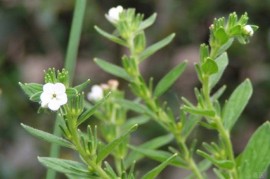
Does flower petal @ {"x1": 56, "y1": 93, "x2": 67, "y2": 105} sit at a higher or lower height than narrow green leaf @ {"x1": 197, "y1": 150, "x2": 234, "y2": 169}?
higher

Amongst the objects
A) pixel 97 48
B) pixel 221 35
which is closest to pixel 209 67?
pixel 221 35

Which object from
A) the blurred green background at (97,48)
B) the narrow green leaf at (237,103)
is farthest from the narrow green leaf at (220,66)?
the blurred green background at (97,48)

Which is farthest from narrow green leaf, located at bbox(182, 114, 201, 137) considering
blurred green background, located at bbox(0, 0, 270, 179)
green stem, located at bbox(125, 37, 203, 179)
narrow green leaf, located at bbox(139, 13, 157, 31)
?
blurred green background, located at bbox(0, 0, 270, 179)

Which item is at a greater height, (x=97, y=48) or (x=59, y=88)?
(x=97, y=48)

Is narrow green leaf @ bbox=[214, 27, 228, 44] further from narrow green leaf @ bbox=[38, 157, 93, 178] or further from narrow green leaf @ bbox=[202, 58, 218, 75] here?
narrow green leaf @ bbox=[38, 157, 93, 178]

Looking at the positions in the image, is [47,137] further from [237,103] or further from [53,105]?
[237,103]
